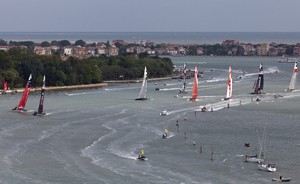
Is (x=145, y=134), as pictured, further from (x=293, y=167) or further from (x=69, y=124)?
(x=293, y=167)

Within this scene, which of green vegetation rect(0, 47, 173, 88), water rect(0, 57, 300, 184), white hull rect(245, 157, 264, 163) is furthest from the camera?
green vegetation rect(0, 47, 173, 88)

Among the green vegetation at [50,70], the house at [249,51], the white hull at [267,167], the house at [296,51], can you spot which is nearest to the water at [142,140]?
the white hull at [267,167]

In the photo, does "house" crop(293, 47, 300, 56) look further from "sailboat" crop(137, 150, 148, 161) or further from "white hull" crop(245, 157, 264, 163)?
"sailboat" crop(137, 150, 148, 161)

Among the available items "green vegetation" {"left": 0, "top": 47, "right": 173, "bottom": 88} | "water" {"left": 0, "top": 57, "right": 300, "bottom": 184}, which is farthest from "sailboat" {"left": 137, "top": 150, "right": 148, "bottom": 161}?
"green vegetation" {"left": 0, "top": 47, "right": 173, "bottom": 88}

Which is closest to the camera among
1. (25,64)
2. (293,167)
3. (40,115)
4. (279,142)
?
(293,167)

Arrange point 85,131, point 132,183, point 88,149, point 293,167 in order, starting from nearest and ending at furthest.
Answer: point 132,183, point 293,167, point 88,149, point 85,131

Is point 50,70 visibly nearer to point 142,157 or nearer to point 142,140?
point 142,140

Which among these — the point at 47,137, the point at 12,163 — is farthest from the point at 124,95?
the point at 12,163

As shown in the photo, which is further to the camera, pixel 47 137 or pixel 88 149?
pixel 47 137
